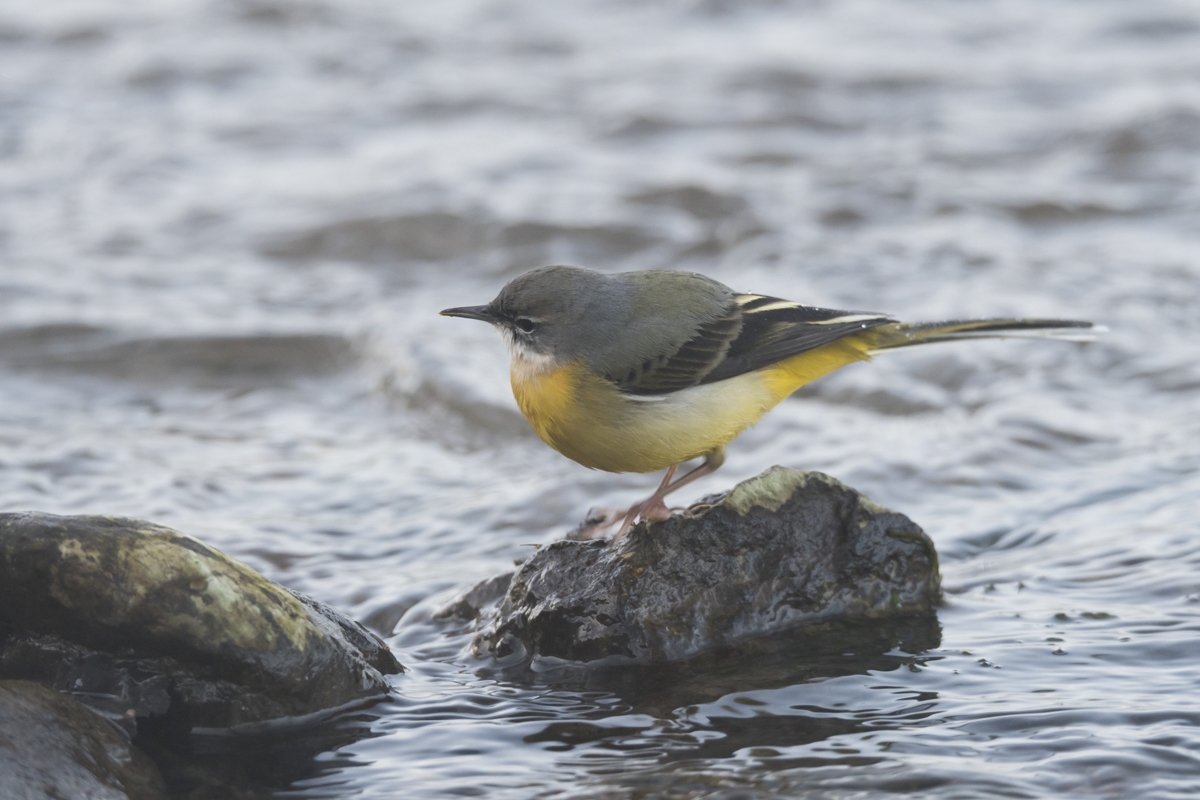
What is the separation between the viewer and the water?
462cm

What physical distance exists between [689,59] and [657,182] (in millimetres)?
4762

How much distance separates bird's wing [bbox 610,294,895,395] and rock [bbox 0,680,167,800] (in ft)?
8.25

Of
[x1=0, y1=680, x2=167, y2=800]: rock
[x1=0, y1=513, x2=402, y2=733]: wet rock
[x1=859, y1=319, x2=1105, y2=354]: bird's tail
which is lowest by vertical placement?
[x1=0, y1=680, x2=167, y2=800]: rock

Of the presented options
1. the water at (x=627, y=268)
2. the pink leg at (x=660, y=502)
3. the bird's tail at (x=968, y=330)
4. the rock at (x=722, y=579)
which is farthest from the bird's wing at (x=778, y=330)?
the water at (x=627, y=268)

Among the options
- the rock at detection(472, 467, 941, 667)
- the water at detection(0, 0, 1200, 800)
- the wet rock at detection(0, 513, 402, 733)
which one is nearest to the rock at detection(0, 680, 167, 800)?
the wet rock at detection(0, 513, 402, 733)

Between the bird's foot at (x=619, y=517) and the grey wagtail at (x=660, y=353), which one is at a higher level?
the grey wagtail at (x=660, y=353)

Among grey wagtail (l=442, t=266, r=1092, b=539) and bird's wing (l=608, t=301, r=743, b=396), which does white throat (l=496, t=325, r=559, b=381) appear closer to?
grey wagtail (l=442, t=266, r=1092, b=539)

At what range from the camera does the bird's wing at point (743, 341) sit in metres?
5.57

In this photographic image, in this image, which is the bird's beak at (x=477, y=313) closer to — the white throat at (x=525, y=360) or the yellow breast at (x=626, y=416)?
the white throat at (x=525, y=360)

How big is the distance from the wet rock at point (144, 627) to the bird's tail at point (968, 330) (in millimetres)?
3226

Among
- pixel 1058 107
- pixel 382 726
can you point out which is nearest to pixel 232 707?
pixel 382 726

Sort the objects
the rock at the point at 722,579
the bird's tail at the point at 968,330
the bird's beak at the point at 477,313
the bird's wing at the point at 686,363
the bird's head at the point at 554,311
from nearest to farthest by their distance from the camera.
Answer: the rock at the point at 722,579
the bird's wing at the point at 686,363
the bird's head at the point at 554,311
the bird's beak at the point at 477,313
the bird's tail at the point at 968,330

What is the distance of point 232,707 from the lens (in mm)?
4555

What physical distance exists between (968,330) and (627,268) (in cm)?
599
